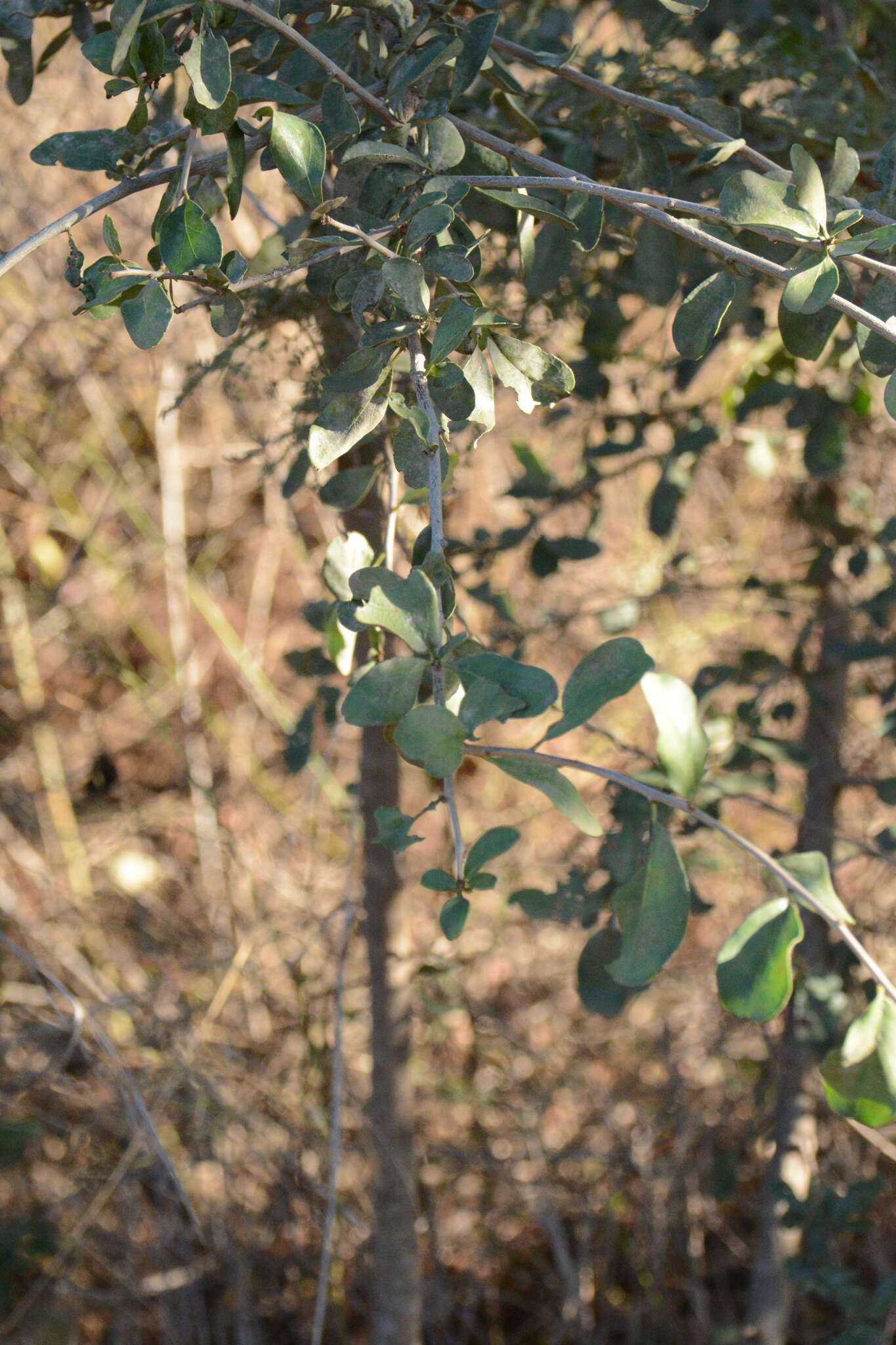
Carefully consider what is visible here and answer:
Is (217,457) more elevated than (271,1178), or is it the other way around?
(217,457)

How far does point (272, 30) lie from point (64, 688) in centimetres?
163

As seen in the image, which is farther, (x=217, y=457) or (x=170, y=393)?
(x=217, y=457)

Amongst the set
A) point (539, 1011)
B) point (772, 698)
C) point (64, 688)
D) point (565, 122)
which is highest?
point (565, 122)

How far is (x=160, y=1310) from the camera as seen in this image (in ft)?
3.77

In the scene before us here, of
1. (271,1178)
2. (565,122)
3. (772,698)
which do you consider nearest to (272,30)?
(565,122)

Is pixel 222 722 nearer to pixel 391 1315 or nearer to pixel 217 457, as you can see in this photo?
pixel 217 457

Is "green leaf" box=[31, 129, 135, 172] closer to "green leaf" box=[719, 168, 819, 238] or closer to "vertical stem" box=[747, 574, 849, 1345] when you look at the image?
"green leaf" box=[719, 168, 819, 238]

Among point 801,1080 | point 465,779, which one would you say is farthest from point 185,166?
point 465,779

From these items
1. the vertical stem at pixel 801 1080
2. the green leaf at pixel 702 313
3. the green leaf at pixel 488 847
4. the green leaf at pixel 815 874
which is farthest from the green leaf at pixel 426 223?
the vertical stem at pixel 801 1080

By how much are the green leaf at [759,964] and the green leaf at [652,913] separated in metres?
0.03

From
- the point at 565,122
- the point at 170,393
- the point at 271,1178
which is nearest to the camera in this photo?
the point at 565,122

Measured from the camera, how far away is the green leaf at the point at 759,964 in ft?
1.45

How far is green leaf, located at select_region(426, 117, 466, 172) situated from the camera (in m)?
0.41

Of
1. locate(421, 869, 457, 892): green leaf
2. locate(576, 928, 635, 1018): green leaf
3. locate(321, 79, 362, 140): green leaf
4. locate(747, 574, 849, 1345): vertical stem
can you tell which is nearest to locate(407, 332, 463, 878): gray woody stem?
locate(421, 869, 457, 892): green leaf
